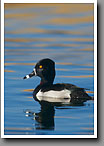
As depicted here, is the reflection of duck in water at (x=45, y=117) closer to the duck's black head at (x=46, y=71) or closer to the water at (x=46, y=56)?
the water at (x=46, y=56)

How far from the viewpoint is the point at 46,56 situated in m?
3.95

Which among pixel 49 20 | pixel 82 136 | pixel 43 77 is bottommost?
pixel 82 136

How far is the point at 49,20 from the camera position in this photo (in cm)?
397

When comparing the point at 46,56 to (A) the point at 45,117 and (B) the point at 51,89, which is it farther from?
(A) the point at 45,117

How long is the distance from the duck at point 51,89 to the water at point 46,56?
39mm

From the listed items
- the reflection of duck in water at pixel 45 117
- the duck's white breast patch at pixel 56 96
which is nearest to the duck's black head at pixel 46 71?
the duck's white breast patch at pixel 56 96

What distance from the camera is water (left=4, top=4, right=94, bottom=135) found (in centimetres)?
391

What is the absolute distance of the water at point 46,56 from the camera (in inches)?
154

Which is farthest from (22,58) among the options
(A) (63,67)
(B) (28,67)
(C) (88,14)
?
(C) (88,14)

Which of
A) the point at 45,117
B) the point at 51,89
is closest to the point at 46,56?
the point at 51,89

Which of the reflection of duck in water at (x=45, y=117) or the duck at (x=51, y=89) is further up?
the duck at (x=51, y=89)

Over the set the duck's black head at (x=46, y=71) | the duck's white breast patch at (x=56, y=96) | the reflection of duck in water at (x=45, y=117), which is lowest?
the reflection of duck in water at (x=45, y=117)

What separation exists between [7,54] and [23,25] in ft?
0.96

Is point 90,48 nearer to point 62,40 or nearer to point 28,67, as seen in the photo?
point 62,40
